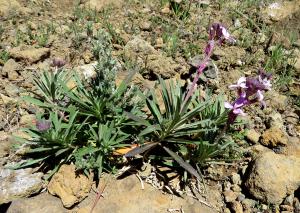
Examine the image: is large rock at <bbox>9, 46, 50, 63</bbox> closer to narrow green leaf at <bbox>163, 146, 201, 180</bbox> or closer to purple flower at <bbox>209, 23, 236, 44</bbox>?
narrow green leaf at <bbox>163, 146, 201, 180</bbox>

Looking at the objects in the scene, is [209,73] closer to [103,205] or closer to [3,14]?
[103,205]

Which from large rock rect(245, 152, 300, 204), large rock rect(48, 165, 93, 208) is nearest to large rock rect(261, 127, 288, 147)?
large rock rect(245, 152, 300, 204)

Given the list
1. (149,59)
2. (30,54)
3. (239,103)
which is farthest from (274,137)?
(30,54)

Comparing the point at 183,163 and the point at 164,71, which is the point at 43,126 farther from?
the point at 164,71

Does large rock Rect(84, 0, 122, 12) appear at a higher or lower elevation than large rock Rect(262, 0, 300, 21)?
lower

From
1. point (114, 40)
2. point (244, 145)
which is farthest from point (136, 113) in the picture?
point (114, 40)

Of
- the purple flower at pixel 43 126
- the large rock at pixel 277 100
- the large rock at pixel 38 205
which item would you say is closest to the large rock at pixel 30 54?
the purple flower at pixel 43 126

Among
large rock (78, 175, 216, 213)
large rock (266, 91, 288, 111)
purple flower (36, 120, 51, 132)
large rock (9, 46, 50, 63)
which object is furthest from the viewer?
large rock (9, 46, 50, 63)
